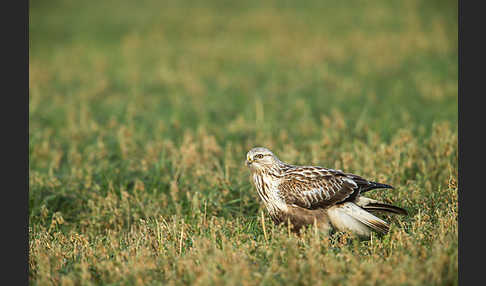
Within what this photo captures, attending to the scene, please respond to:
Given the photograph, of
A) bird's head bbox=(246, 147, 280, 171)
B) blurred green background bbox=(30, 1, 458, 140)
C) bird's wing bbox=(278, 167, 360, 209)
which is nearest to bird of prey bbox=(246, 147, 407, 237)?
bird's wing bbox=(278, 167, 360, 209)

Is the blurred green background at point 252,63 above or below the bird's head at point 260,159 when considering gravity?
above

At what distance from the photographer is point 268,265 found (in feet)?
15.4

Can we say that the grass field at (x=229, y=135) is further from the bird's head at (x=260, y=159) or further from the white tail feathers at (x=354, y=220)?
the bird's head at (x=260, y=159)

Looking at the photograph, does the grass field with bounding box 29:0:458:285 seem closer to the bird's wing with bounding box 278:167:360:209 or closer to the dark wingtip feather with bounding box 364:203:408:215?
the dark wingtip feather with bounding box 364:203:408:215

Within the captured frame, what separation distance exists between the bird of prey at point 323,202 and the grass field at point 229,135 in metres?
0.25

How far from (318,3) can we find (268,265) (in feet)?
60.2

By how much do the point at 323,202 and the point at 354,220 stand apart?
378 mm

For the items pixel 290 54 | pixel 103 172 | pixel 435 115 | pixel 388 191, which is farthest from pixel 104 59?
pixel 388 191

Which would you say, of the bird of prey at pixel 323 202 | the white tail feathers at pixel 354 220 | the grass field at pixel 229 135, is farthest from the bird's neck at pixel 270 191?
the white tail feathers at pixel 354 220

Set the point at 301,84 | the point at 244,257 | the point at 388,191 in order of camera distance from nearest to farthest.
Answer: the point at 244,257 < the point at 388,191 < the point at 301,84

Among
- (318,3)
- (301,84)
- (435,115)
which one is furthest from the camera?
(318,3)

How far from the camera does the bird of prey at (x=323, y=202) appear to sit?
5.55 metres

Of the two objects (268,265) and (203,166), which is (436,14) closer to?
(203,166)

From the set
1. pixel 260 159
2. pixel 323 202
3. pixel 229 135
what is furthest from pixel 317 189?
pixel 229 135
